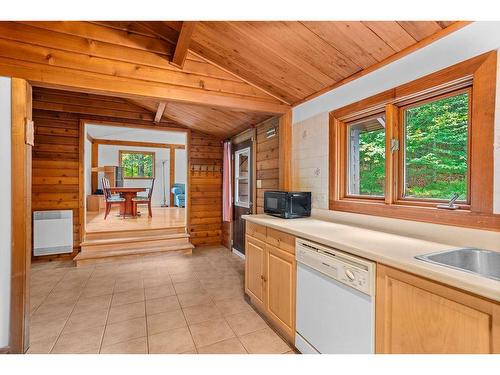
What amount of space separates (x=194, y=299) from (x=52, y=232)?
2786mm

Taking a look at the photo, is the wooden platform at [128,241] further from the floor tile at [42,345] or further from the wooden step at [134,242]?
the floor tile at [42,345]

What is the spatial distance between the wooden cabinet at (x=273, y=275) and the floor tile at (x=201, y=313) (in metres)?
0.38

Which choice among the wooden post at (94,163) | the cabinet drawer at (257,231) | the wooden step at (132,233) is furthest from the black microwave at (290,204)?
the wooden post at (94,163)

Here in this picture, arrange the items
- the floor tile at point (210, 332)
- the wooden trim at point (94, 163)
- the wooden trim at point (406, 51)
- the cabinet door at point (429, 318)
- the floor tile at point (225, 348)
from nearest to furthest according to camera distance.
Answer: the cabinet door at point (429, 318), the wooden trim at point (406, 51), the floor tile at point (225, 348), the floor tile at point (210, 332), the wooden trim at point (94, 163)

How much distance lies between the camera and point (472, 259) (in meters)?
1.33

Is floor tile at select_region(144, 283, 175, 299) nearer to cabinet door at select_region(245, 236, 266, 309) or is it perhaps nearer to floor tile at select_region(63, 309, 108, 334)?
floor tile at select_region(63, 309, 108, 334)

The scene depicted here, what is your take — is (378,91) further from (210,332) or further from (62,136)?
(62,136)

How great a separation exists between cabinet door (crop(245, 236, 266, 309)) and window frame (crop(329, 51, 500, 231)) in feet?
2.65

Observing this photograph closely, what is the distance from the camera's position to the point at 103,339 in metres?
2.04

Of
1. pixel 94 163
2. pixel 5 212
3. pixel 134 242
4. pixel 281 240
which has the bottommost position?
pixel 134 242

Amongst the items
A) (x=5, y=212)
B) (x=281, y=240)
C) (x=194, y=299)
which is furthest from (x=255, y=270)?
(x=5, y=212)

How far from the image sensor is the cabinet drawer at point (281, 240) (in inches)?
76.4
